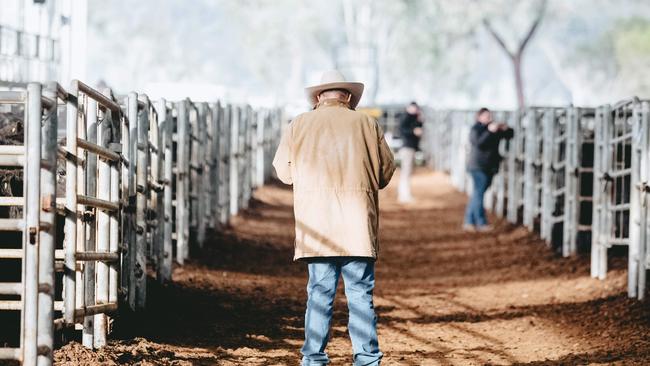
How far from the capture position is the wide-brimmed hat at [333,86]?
727cm

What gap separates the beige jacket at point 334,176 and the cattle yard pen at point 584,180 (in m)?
4.24

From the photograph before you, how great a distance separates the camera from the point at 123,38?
311ft

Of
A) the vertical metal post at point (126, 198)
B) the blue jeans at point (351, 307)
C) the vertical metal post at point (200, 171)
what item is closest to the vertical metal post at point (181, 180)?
the vertical metal post at point (200, 171)

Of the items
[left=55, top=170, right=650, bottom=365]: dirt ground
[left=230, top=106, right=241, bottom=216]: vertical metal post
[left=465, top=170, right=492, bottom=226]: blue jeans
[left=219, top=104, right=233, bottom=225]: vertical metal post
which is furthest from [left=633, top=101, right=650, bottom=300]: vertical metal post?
[left=230, top=106, right=241, bottom=216]: vertical metal post

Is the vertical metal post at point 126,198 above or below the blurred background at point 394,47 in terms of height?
below

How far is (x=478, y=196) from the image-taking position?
18.0 metres

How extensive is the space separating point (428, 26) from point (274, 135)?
41.6 metres

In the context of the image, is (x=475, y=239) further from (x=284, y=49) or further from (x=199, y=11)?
(x=199, y=11)

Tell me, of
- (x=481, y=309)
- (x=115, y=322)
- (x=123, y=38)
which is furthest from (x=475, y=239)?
(x=123, y=38)

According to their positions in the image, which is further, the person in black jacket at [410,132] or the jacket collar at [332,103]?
the person in black jacket at [410,132]

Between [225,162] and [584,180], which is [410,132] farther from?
[584,180]

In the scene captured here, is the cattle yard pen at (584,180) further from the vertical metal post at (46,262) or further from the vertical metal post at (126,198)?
the vertical metal post at (46,262)

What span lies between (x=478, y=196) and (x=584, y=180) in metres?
3.63

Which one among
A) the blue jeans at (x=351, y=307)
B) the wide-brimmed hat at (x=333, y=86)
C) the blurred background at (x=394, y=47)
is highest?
the blurred background at (x=394, y=47)
